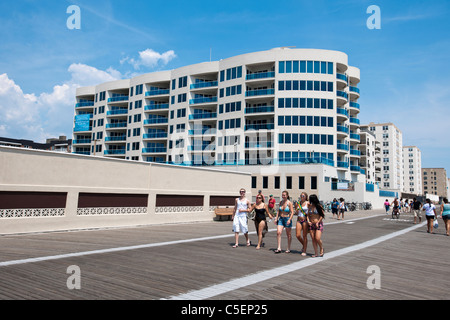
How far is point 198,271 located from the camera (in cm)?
712

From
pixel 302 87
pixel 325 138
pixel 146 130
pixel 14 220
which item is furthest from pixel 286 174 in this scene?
pixel 14 220

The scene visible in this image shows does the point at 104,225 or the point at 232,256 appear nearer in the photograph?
the point at 232,256

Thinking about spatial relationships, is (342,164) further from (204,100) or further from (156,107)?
(156,107)

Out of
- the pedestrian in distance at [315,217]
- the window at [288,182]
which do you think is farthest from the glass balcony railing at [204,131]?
the pedestrian in distance at [315,217]

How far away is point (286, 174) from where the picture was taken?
153ft

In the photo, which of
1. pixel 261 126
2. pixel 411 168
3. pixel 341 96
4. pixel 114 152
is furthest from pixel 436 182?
pixel 114 152

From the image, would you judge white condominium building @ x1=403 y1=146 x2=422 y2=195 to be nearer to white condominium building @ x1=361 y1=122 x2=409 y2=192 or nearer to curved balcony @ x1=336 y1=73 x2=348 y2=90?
white condominium building @ x1=361 y1=122 x2=409 y2=192

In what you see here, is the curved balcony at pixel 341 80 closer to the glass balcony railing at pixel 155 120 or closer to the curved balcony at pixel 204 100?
the curved balcony at pixel 204 100

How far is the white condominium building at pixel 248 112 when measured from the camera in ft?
160

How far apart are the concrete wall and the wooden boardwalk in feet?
7.47

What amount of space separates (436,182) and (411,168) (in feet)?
102

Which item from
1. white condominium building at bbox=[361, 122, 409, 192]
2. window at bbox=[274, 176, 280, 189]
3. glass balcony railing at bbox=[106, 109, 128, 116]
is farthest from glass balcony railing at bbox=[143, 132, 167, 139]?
white condominium building at bbox=[361, 122, 409, 192]
